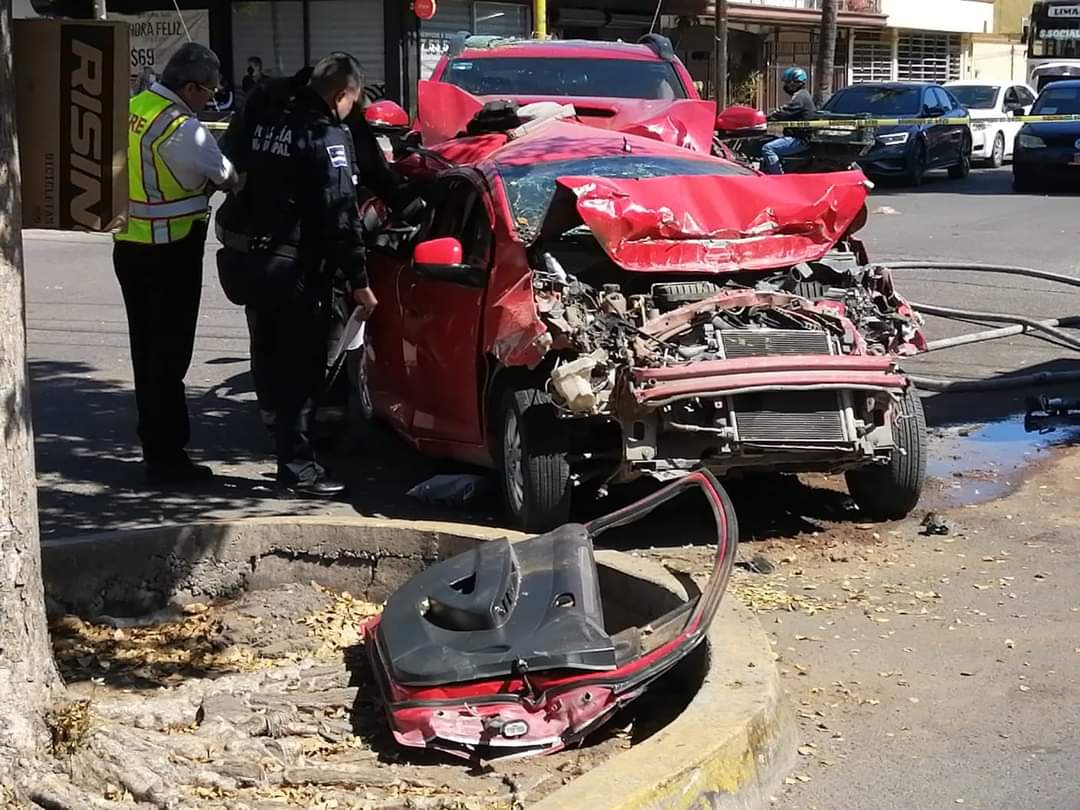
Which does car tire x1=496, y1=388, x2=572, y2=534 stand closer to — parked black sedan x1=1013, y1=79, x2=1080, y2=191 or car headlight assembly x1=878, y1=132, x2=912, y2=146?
parked black sedan x1=1013, y1=79, x2=1080, y2=191

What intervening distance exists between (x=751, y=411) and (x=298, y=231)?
89.2 inches

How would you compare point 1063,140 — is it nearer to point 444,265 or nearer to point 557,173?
point 557,173

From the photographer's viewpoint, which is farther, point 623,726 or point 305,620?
point 305,620

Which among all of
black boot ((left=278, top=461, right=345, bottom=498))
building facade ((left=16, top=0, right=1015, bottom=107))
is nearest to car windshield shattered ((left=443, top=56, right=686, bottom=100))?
black boot ((left=278, top=461, right=345, bottom=498))

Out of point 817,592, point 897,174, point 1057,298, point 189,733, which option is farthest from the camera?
point 897,174

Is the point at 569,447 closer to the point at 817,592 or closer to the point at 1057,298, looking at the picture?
the point at 817,592

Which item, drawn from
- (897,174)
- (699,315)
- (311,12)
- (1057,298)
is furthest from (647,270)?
(311,12)

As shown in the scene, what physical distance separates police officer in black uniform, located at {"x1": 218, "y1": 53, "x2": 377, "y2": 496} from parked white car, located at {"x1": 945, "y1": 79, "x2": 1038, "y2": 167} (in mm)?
23754

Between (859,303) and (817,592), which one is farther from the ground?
(859,303)

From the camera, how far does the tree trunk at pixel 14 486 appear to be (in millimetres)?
4004

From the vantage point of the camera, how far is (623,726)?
4.70 meters

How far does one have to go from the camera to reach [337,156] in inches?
279

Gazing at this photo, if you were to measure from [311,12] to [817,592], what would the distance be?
27591 mm

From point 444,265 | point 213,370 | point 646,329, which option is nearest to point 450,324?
point 444,265
